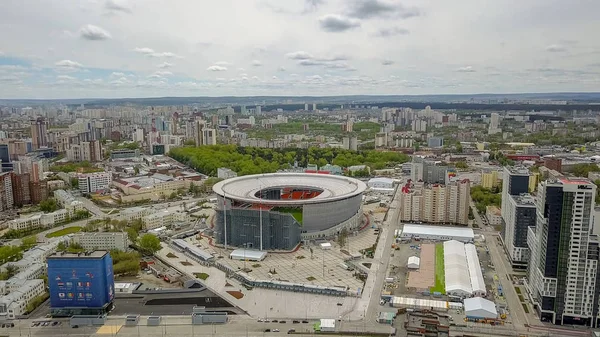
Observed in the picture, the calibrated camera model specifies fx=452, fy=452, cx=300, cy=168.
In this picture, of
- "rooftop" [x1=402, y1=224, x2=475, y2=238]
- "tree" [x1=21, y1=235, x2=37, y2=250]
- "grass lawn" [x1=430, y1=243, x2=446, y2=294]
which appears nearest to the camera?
"grass lawn" [x1=430, y1=243, x2=446, y2=294]

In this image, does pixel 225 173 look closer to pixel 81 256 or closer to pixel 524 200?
pixel 81 256

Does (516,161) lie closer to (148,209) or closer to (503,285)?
(503,285)

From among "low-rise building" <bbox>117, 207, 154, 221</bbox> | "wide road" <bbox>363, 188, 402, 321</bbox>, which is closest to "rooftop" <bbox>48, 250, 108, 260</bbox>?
"wide road" <bbox>363, 188, 402, 321</bbox>

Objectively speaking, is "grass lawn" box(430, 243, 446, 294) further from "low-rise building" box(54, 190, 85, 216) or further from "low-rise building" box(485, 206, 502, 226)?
"low-rise building" box(54, 190, 85, 216)

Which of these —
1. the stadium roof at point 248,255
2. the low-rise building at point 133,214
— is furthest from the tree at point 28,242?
the stadium roof at point 248,255

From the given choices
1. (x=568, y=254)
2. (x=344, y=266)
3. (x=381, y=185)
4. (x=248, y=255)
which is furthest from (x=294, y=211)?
(x=381, y=185)

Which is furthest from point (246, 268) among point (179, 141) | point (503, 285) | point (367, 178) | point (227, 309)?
point (179, 141)
